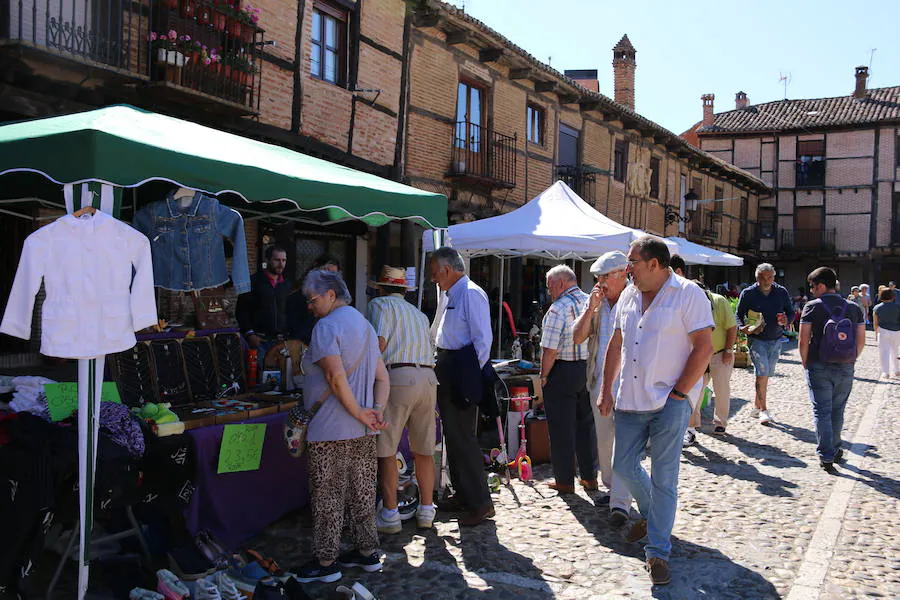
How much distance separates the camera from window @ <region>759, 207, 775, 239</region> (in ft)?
116

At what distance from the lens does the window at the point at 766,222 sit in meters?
35.3

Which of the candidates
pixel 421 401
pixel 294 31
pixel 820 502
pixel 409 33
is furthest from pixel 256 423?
pixel 409 33

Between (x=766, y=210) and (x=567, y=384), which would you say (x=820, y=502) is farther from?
(x=766, y=210)

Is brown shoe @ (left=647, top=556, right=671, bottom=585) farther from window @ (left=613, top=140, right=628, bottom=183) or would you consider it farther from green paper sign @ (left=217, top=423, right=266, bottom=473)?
window @ (left=613, top=140, right=628, bottom=183)

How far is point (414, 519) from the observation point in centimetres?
491

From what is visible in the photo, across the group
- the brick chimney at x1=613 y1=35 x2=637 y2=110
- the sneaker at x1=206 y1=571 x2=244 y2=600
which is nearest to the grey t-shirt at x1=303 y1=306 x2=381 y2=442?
the sneaker at x1=206 y1=571 x2=244 y2=600

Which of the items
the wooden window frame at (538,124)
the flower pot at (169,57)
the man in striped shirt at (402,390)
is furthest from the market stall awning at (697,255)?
→ the man in striped shirt at (402,390)

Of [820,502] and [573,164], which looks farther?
[573,164]

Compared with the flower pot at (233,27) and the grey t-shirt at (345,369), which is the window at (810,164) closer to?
the flower pot at (233,27)

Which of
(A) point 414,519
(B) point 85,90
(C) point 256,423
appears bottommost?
(A) point 414,519

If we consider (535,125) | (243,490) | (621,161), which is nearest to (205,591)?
(243,490)

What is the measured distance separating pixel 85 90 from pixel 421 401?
5.18 m

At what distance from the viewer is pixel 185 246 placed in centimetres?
481

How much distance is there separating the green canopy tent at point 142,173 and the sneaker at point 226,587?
22.9 inches
